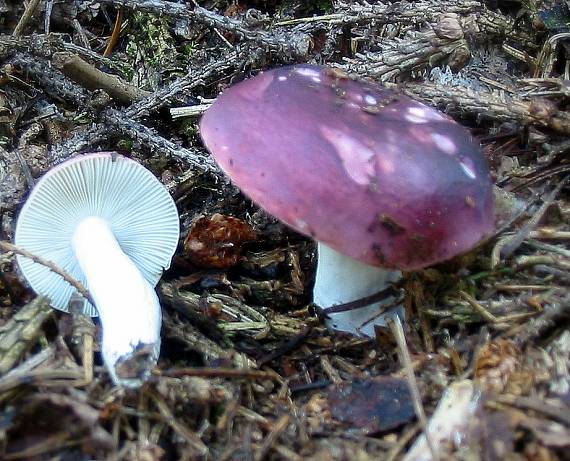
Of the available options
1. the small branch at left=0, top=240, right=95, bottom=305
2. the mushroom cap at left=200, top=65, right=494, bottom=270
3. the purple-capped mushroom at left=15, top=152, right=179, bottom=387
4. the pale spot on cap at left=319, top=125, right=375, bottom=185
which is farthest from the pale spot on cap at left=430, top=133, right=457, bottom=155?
the small branch at left=0, top=240, right=95, bottom=305

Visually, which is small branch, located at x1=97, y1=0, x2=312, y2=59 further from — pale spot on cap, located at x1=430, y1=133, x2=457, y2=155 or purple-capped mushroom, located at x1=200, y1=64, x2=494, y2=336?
pale spot on cap, located at x1=430, y1=133, x2=457, y2=155

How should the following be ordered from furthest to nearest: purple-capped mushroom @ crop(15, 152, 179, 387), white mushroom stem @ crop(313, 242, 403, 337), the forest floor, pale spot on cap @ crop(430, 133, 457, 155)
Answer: white mushroom stem @ crop(313, 242, 403, 337), purple-capped mushroom @ crop(15, 152, 179, 387), pale spot on cap @ crop(430, 133, 457, 155), the forest floor

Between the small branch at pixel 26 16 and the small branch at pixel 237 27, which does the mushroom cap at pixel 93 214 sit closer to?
the small branch at pixel 237 27

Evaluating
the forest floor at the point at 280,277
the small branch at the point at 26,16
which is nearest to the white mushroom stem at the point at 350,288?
the forest floor at the point at 280,277

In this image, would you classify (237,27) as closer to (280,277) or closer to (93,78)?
(93,78)

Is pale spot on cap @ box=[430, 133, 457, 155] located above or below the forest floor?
above

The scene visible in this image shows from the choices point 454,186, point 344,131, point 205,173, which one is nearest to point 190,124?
point 205,173

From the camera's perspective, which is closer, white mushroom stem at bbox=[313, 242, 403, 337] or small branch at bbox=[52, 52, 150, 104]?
white mushroom stem at bbox=[313, 242, 403, 337]
